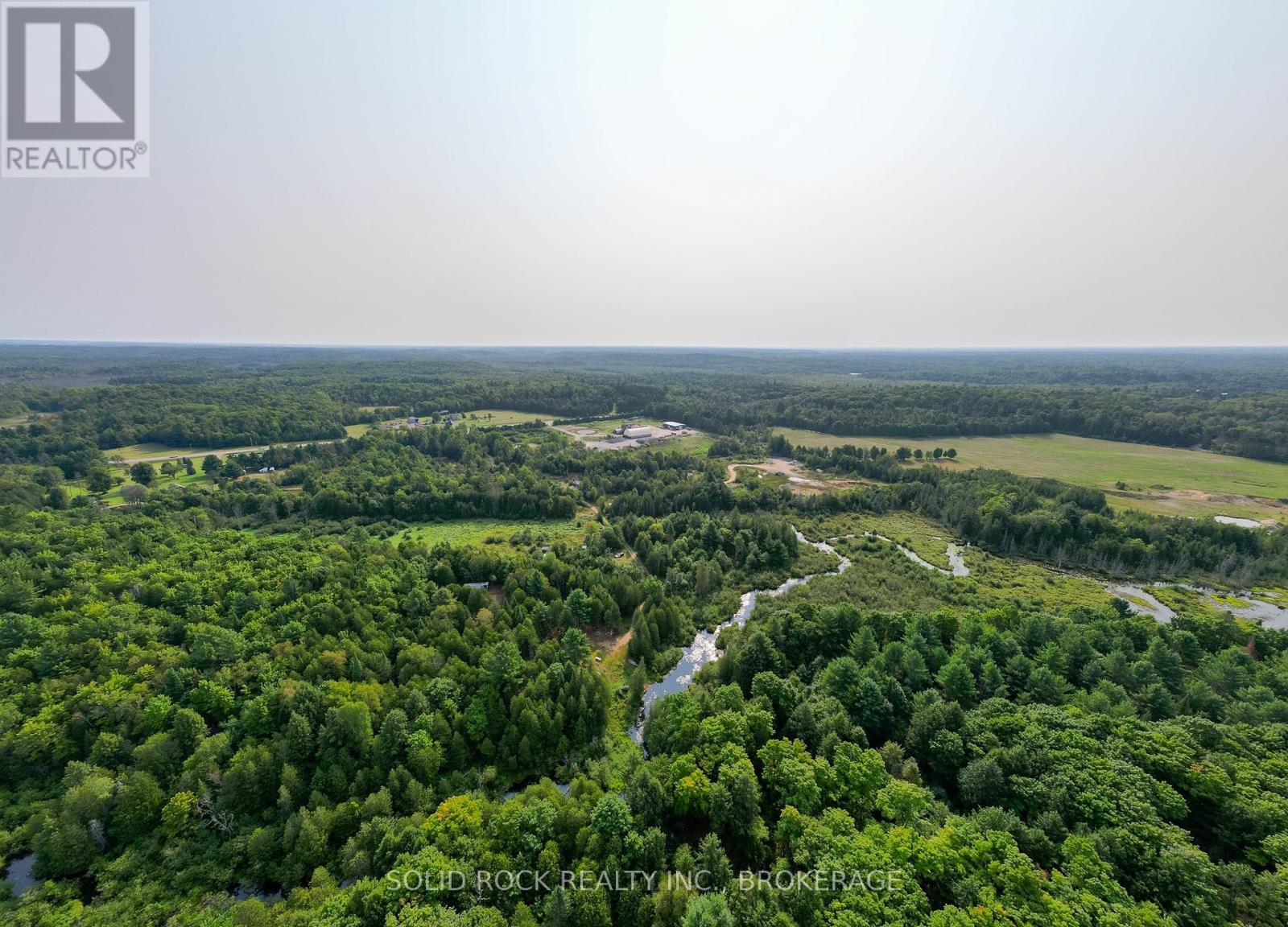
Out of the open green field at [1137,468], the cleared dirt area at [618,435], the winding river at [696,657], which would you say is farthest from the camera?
the cleared dirt area at [618,435]

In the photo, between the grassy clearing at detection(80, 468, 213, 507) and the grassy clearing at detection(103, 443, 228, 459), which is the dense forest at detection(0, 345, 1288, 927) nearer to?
the grassy clearing at detection(80, 468, 213, 507)

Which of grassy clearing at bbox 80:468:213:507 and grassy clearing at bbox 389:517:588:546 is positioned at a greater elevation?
grassy clearing at bbox 80:468:213:507

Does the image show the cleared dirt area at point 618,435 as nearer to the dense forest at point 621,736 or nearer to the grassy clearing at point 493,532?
the grassy clearing at point 493,532

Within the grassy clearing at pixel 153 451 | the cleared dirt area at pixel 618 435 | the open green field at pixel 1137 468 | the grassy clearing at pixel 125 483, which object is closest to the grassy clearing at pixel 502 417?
the cleared dirt area at pixel 618 435

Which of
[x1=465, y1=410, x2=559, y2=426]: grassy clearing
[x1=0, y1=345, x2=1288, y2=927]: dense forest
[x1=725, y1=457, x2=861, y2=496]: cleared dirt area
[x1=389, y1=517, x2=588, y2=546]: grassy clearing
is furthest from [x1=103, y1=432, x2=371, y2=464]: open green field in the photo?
[x1=725, y1=457, x2=861, y2=496]: cleared dirt area

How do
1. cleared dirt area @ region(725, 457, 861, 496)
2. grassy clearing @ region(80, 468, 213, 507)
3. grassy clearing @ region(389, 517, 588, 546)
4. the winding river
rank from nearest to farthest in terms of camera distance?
the winding river < grassy clearing @ region(389, 517, 588, 546) < grassy clearing @ region(80, 468, 213, 507) < cleared dirt area @ region(725, 457, 861, 496)

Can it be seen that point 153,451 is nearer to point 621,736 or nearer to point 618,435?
point 618,435

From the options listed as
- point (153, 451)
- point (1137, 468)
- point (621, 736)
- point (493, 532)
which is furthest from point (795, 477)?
point (153, 451)
